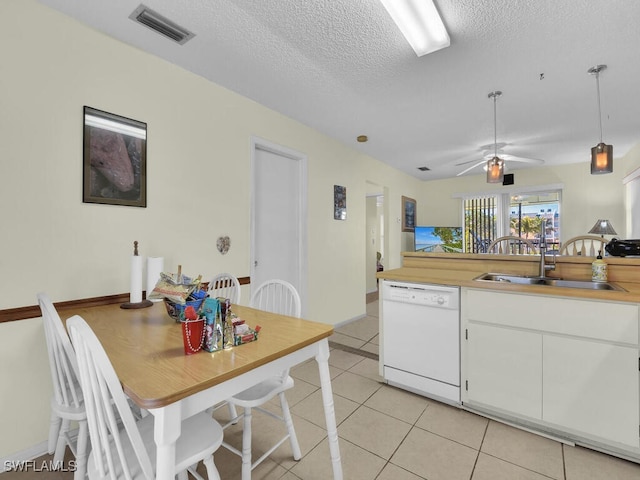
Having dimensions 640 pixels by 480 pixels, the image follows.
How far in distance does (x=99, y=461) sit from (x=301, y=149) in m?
3.06

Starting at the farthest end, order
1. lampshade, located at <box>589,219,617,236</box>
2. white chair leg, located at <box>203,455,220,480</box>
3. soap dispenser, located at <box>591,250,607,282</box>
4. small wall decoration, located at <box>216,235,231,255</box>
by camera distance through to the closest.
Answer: lampshade, located at <box>589,219,617,236</box> < small wall decoration, located at <box>216,235,231,255</box> < soap dispenser, located at <box>591,250,607,282</box> < white chair leg, located at <box>203,455,220,480</box>

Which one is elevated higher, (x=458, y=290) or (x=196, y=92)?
(x=196, y=92)

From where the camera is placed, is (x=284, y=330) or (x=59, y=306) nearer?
(x=284, y=330)

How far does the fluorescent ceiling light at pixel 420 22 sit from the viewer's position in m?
1.50

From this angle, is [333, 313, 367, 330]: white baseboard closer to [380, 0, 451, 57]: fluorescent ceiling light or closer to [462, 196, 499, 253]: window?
[380, 0, 451, 57]: fluorescent ceiling light

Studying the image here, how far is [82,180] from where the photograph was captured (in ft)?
5.97

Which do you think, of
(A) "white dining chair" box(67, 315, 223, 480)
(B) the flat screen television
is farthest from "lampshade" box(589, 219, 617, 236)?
(A) "white dining chair" box(67, 315, 223, 480)

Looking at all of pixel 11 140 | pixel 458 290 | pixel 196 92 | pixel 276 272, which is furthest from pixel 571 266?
pixel 11 140

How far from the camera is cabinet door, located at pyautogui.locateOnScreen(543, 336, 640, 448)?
1564mm

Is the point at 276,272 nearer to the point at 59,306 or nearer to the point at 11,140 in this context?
the point at 59,306

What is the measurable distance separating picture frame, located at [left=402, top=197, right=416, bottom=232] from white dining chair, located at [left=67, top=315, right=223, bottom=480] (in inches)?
212

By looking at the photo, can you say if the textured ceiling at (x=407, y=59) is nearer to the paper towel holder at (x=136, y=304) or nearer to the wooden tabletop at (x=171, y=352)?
the paper towel holder at (x=136, y=304)

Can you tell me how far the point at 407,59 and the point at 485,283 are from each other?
169 cm

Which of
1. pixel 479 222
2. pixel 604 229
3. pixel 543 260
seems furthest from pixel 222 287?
pixel 479 222
